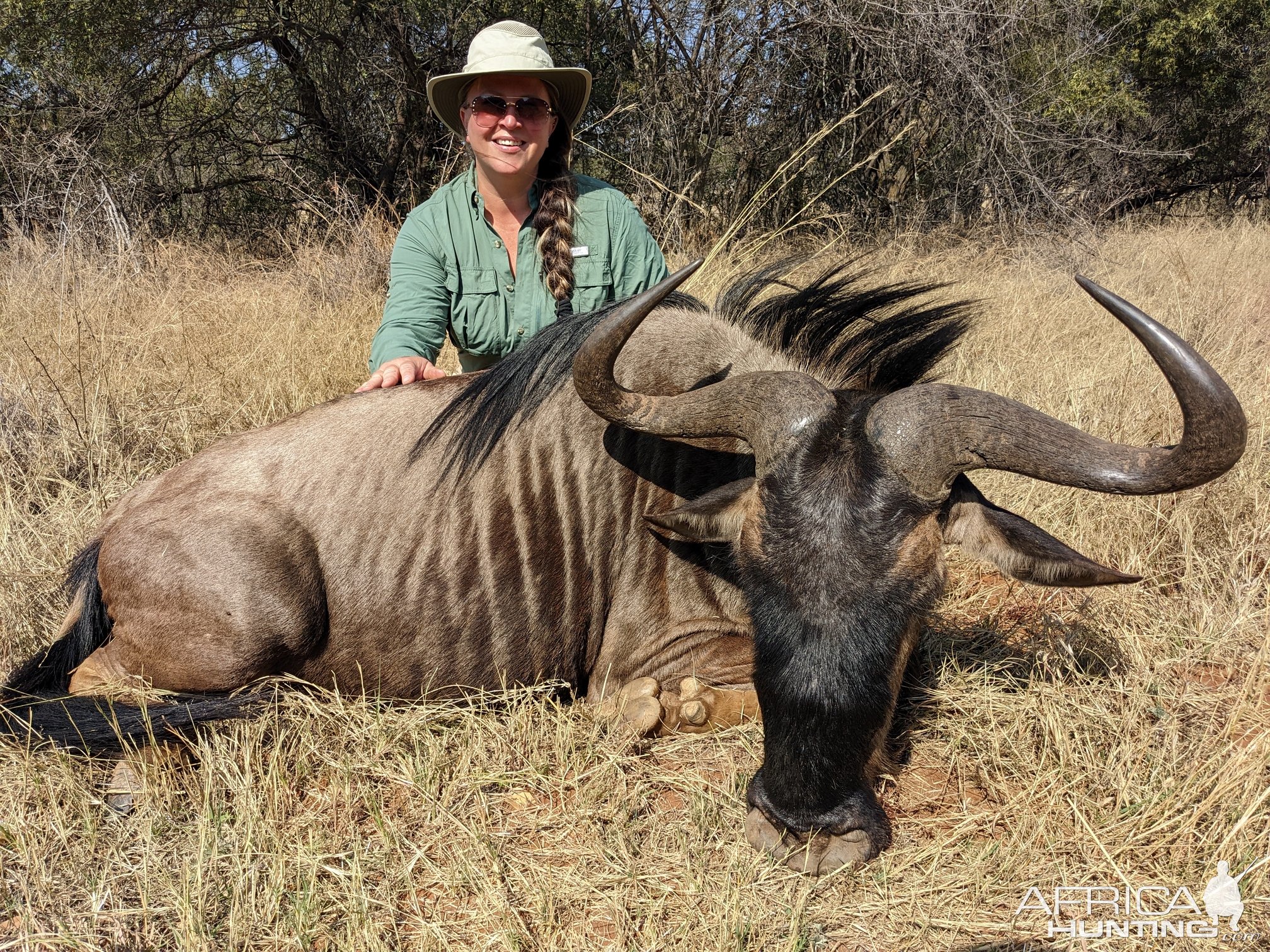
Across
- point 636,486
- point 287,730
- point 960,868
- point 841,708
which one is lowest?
point 960,868

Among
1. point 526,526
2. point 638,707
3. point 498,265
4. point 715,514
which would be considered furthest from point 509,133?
point 638,707

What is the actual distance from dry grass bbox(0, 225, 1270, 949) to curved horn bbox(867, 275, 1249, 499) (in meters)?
0.88

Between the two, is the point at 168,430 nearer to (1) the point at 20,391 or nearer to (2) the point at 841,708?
(1) the point at 20,391

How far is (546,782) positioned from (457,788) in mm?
253

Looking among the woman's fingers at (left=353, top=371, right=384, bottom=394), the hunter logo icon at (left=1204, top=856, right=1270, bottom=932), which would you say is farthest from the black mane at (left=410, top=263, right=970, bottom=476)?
the hunter logo icon at (left=1204, top=856, right=1270, bottom=932)

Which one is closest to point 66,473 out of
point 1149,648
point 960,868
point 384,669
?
point 384,669

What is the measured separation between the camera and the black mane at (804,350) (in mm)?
2916

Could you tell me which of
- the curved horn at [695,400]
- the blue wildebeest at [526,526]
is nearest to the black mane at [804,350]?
the blue wildebeest at [526,526]

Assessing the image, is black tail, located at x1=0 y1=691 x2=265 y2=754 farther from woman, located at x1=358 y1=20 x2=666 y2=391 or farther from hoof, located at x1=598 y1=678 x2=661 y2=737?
woman, located at x1=358 y1=20 x2=666 y2=391

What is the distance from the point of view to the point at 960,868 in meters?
2.27

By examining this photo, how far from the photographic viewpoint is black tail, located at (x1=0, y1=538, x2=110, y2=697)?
9.26 ft

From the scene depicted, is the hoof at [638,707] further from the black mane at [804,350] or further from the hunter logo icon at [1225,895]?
the hunter logo icon at [1225,895]

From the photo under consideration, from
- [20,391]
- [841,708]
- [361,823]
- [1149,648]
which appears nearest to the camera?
[841,708]

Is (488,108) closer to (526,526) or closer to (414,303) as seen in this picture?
(414,303)
